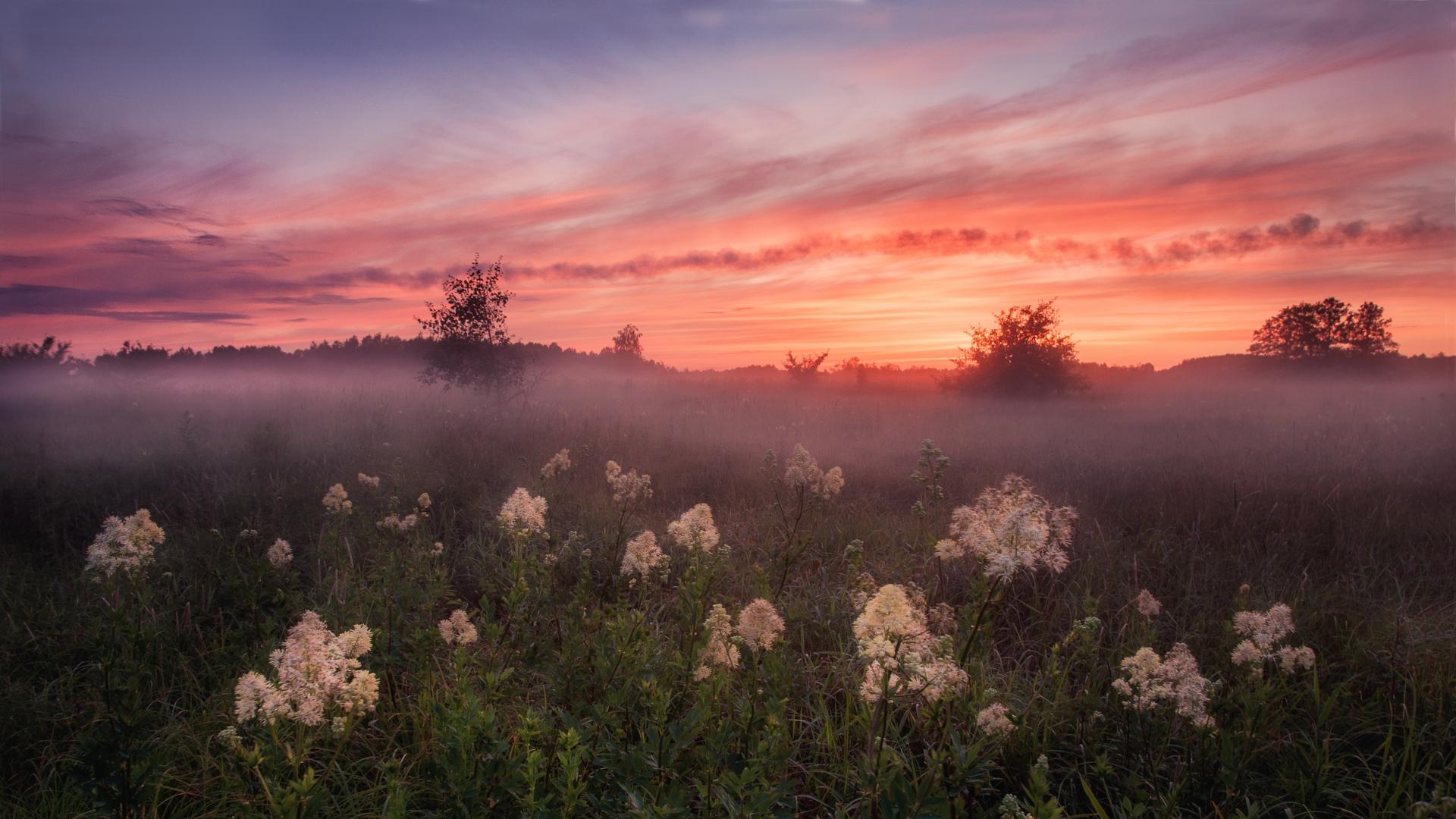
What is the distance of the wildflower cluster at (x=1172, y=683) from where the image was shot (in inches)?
92.8

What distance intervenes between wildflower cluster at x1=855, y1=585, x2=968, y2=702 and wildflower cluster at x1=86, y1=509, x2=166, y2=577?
3.09 meters

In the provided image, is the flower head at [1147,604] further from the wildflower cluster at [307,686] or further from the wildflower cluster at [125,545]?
the wildflower cluster at [125,545]

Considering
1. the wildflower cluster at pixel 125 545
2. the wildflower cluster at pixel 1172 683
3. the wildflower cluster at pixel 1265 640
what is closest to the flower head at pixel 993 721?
the wildflower cluster at pixel 1172 683

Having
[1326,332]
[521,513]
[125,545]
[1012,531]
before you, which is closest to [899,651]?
[1012,531]

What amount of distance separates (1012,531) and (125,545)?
3.70 metres

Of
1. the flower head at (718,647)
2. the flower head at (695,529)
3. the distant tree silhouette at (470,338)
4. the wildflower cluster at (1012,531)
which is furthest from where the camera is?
the distant tree silhouette at (470,338)

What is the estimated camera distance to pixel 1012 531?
2.03 m

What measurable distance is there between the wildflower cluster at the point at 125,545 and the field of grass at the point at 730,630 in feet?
0.97

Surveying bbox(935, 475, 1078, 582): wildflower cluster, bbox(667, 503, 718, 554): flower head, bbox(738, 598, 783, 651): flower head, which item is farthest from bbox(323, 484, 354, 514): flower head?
bbox(935, 475, 1078, 582): wildflower cluster

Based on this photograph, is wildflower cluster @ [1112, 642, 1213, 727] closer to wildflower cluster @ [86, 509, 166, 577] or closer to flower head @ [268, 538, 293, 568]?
wildflower cluster @ [86, 509, 166, 577]

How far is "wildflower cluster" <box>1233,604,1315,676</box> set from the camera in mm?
2689

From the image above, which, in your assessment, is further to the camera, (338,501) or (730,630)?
(338,501)

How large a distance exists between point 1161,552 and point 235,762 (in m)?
6.59

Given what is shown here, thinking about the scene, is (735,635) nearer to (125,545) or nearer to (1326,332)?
A: (125,545)
